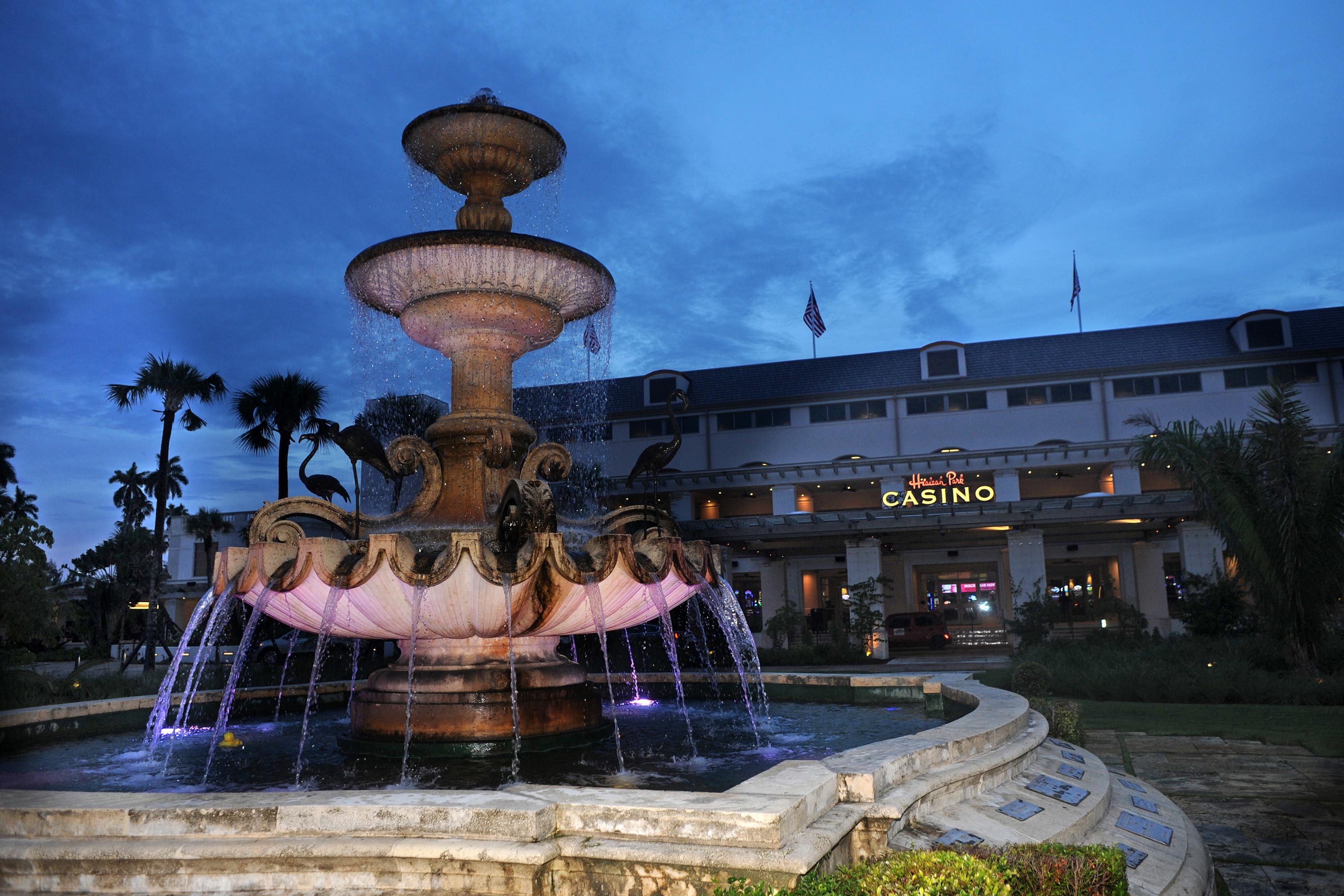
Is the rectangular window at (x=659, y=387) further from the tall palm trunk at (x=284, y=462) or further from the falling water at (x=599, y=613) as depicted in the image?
the falling water at (x=599, y=613)

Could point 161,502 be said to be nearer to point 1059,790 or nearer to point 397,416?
point 397,416

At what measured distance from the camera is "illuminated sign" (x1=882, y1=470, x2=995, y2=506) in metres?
37.3

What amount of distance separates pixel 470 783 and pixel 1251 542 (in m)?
15.3

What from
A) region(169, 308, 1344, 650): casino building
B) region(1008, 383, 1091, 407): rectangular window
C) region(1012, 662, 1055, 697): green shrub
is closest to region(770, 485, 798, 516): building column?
region(169, 308, 1344, 650): casino building

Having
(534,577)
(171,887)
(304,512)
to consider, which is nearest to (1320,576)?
(534,577)

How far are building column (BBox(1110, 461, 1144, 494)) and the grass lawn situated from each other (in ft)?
79.8

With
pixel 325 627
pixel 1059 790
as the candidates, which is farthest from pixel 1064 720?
pixel 325 627

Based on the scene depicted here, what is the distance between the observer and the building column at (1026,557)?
1273 inches

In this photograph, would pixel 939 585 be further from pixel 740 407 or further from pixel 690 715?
pixel 690 715

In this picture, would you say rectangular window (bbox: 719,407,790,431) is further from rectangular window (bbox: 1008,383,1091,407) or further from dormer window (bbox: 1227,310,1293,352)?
dormer window (bbox: 1227,310,1293,352)

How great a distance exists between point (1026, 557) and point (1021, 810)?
94.8 ft

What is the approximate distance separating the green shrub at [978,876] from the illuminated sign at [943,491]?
34.0 m

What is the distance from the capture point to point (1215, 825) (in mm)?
7543

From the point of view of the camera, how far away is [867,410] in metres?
42.0
